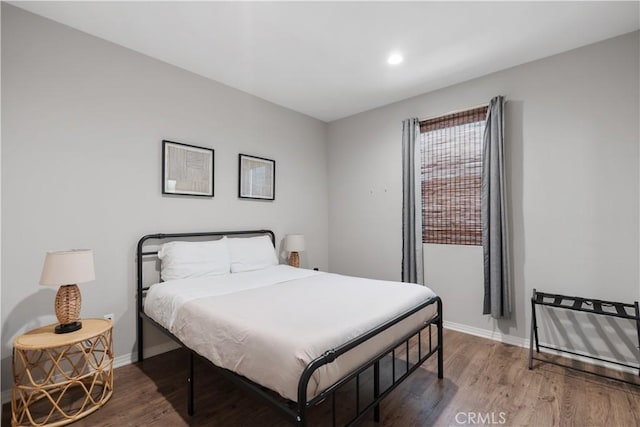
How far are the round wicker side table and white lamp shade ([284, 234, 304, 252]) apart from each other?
210cm

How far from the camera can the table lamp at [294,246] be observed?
3.90 metres

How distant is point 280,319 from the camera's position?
5.57ft

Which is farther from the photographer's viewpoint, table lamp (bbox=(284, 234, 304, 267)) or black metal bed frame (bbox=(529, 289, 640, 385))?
table lamp (bbox=(284, 234, 304, 267))

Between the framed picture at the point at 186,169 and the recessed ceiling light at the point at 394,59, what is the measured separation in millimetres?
2065

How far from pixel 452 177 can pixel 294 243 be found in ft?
A: 6.79

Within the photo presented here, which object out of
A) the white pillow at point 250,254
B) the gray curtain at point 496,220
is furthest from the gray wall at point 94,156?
the gray curtain at point 496,220

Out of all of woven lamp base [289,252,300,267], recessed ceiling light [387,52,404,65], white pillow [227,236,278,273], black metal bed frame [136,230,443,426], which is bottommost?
black metal bed frame [136,230,443,426]

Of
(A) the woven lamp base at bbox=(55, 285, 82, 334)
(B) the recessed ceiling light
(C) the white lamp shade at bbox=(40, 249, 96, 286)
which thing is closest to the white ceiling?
(B) the recessed ceiling light

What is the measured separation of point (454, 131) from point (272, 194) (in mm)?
2329

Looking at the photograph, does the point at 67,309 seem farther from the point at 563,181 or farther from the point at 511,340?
the point at 563,181

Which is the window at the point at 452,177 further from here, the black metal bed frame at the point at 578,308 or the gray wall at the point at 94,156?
the gray wall at the point at 94,156

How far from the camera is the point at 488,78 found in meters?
3.21

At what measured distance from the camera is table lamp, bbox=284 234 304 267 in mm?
3902

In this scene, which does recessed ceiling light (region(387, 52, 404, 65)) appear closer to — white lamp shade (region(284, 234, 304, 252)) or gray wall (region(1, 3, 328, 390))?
gray wall (region(1, 3, 328, 390))
